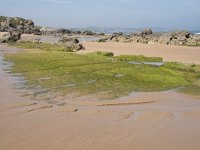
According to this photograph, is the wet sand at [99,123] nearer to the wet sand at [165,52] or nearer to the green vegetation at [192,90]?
the green vegetation at [192,90]

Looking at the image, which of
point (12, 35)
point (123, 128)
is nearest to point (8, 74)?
point (123, 128)

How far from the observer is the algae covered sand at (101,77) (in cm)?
1644

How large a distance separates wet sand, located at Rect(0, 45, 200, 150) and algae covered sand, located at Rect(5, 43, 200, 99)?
1787 millimetres

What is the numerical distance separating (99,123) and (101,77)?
30.5ft

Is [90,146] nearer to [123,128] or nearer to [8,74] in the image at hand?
[123,128]

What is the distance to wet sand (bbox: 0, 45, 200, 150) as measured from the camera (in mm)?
8812

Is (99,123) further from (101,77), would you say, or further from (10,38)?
(10,38)

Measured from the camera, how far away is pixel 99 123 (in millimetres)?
10703

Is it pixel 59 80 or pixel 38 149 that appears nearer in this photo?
pixel 38 149

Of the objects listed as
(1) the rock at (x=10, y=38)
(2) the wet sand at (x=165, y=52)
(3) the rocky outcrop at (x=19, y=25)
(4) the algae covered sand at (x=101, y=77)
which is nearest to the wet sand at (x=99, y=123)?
(4) the algae covered sand at (x=101, y=77)

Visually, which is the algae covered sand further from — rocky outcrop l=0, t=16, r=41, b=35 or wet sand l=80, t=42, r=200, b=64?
rocky outcrop l=0, t=16, r=41, b=35

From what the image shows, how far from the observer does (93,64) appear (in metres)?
25.7

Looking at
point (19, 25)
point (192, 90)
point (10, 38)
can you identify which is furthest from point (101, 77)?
point (19, 25)

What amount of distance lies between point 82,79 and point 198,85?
6.12 meters
